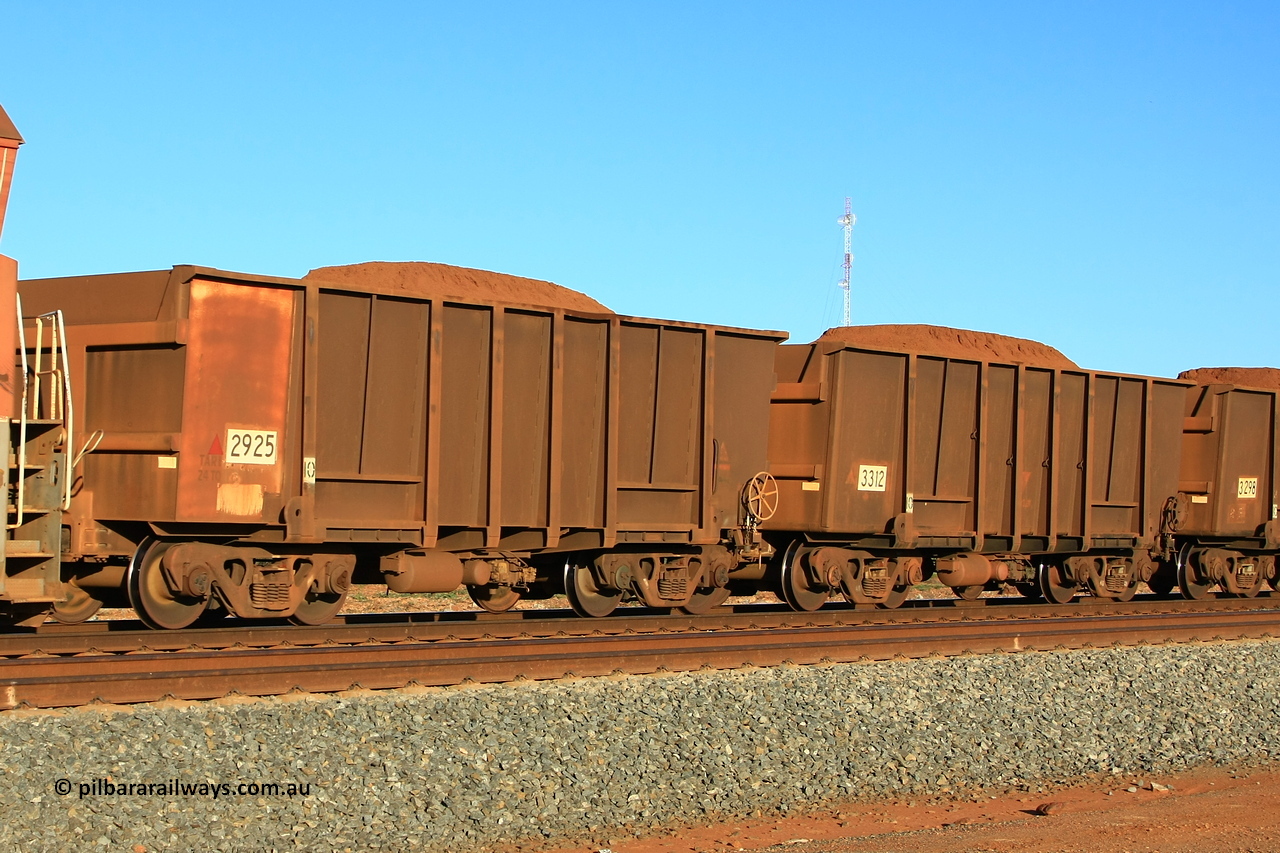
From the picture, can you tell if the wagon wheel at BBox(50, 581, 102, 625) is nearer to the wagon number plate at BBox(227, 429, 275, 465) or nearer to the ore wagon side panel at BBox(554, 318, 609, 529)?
the wagon number plate at BBox(227, 429, 275, 465)

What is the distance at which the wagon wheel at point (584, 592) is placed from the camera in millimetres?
13758

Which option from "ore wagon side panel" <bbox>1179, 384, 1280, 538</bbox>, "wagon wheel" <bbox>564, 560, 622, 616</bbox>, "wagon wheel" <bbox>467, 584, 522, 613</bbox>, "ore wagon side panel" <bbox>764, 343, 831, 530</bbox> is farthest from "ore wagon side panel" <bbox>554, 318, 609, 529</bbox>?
"ore wagon side panel" <bbox>1179, 384, 1280, 538</bbox>

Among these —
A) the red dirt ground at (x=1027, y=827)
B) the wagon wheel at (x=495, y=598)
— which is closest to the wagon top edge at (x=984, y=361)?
the wagon wheel at (x=495, y=598)

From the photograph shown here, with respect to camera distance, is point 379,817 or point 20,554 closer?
point 379,817

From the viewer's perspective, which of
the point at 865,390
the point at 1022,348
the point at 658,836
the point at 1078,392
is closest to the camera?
the point at 658,836

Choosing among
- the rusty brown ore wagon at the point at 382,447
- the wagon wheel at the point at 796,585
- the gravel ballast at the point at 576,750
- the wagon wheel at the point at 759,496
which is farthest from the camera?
the wagon wheel at the point at 796,585

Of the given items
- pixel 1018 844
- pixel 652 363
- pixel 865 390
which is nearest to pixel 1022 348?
pixel 865 390

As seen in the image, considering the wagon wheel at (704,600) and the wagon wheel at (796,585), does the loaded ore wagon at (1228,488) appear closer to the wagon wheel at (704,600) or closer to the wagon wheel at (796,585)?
the wagon wheel at (796,585)

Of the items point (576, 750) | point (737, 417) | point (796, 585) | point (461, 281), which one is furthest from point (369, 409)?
point (461, 281)

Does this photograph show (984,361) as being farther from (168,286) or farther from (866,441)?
(168,286)

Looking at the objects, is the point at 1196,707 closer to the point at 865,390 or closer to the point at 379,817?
the point at 865,390

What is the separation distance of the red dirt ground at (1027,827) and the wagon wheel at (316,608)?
5586 millimetres

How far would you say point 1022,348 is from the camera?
35031 mm

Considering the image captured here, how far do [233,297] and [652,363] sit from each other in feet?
15.0
